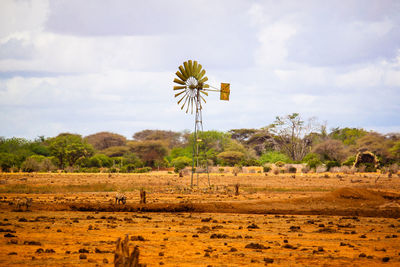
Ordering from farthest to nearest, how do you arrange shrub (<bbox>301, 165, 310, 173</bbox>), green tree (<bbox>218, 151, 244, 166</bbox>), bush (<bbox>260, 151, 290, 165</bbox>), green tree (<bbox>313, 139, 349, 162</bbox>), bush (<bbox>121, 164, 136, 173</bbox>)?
bush (<bbox>260, 151, 290, 165</bbox>) < green tree (<bbox>218, 151, 244, 166</bbox>) < green tree (<bbox>313, 139, 349, 162</bbox>) < bush (<bbox>121, 164, 136, 173</bbox>) < shrub (<bbox>301, 165, 310, 173</bbox>)

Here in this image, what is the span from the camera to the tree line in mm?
55406

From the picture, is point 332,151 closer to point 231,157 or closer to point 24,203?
point 231,157

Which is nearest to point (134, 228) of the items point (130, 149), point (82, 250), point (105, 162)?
point (82, 250)

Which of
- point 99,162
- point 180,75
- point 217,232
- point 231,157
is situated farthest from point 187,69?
point 231,157

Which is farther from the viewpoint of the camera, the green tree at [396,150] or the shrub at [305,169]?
the green tree at [396,150]

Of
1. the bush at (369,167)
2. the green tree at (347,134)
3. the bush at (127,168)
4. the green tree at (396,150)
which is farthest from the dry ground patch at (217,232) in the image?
the green tree at (347,134)

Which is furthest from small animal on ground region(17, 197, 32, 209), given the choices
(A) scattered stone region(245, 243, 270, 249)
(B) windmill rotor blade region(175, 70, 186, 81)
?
(B) windmill rotor blade region(175, 70, 186, 81)

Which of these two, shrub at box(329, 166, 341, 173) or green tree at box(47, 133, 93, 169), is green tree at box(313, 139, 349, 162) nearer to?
shrub at box(329, 166, 341, 173)

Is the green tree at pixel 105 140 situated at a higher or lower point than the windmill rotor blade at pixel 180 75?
lower

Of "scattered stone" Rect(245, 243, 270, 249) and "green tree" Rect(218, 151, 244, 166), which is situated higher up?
"green tree" Rect(218, 151, 244, 166)

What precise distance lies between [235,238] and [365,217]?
756 centimetres

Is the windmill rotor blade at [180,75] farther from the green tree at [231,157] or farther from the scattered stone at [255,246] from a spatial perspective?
the green tree at [231,157]

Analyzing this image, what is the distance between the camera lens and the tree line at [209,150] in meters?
55.4

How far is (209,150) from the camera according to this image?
72.8 m
